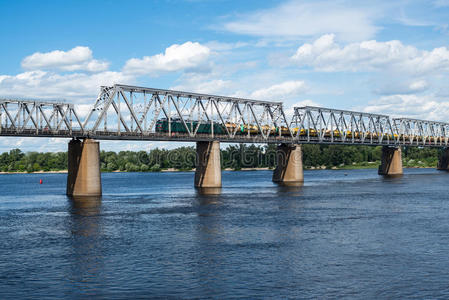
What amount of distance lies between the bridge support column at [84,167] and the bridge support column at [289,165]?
50.8 metres

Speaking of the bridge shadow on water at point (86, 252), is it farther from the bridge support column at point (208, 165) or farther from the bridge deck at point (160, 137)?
the bridge support column at point (208, 165)

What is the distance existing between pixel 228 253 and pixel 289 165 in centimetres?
8446

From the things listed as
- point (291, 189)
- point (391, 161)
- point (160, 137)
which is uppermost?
point (160, 137)

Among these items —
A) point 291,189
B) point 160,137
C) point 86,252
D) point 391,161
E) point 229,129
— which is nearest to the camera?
point 86,252

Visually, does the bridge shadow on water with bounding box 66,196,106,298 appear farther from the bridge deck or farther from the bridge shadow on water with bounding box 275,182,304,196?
the bridge shadow on water with bounding box 275,182,304,196

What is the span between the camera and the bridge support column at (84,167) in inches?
2992

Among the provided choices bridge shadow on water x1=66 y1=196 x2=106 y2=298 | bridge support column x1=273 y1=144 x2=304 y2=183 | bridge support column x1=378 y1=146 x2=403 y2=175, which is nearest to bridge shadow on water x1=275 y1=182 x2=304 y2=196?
bridge support column x1=273 y1=144 x2=304 y2=183

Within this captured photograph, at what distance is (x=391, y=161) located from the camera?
529 feet

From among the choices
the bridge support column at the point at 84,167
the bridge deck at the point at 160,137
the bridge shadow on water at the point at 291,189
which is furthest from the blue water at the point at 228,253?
the bridge shadow on water at the point at 291,189

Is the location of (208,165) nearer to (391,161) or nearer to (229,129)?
(229,129)

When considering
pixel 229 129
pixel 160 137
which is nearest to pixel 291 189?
pixel 229 129

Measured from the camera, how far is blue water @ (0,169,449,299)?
26.6 meters

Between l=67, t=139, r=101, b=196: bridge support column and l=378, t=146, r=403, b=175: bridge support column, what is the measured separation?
4176 inches

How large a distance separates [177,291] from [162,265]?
224 inches
